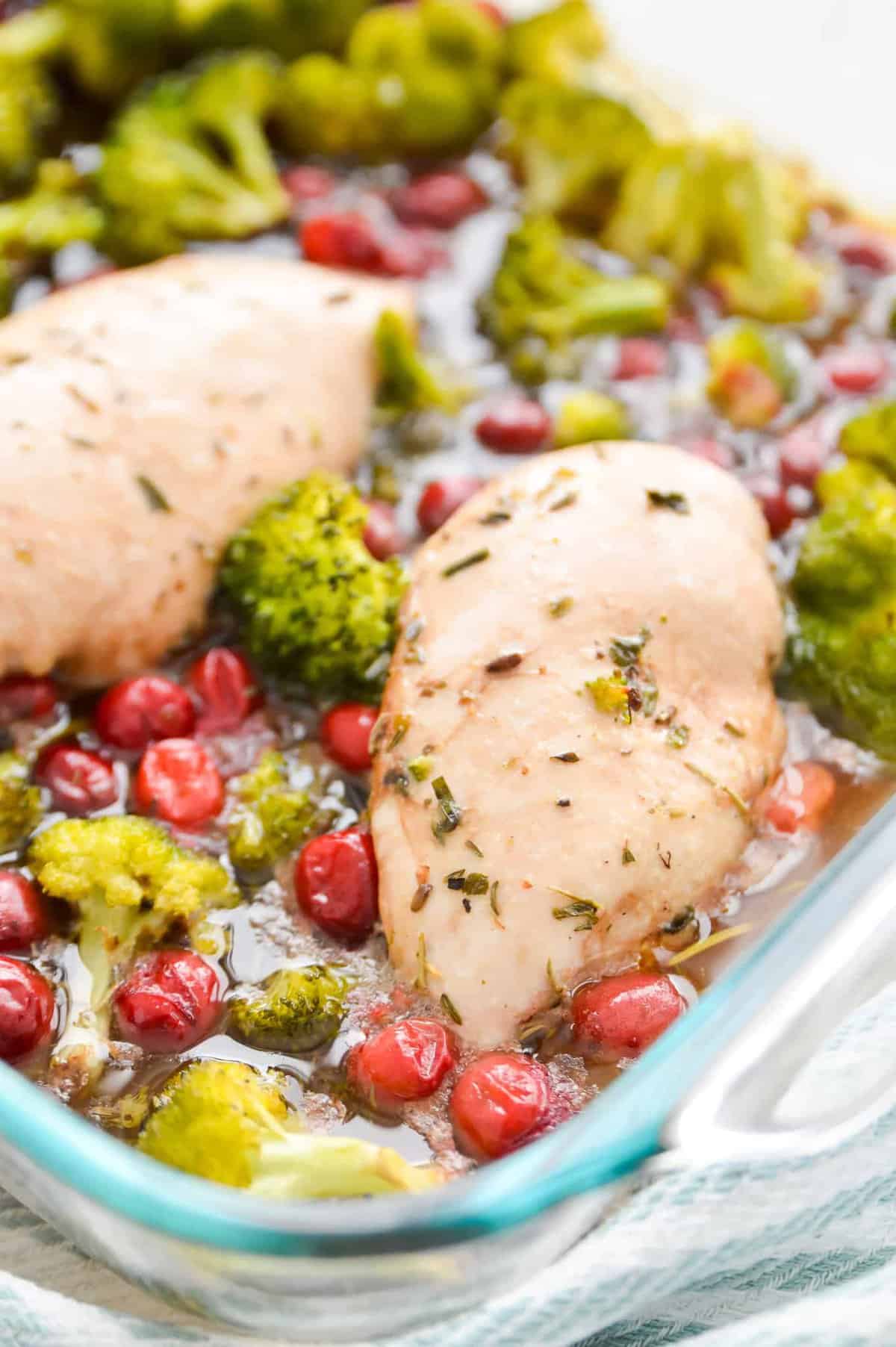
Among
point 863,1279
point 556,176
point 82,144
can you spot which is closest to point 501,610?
point 863,1279

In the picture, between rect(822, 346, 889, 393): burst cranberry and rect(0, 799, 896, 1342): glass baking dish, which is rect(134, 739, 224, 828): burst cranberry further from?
rect(822, 346, 889, 393): burst cranberry

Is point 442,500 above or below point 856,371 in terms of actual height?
below

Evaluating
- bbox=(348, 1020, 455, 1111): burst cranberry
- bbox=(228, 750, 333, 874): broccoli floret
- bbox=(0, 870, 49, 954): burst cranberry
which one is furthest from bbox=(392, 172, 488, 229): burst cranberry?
bbox=(348, 1020, 455, 1111): burst cranberry

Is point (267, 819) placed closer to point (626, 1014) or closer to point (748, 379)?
point (626, 1014)

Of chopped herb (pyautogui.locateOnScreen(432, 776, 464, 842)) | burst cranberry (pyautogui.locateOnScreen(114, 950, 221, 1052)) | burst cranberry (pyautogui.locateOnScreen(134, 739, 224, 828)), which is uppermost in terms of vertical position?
chopped herb (pyautogui.locateOnScreen(432, 776, 464, 842))

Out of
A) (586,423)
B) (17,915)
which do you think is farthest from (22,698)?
(586,423)

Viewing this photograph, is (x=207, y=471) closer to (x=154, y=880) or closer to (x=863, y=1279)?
(x=154, y=880)
